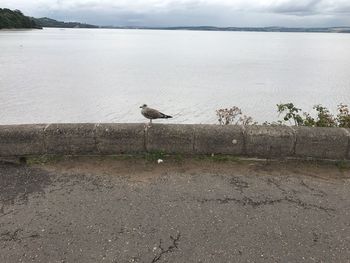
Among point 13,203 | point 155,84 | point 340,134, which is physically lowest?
point 155,84

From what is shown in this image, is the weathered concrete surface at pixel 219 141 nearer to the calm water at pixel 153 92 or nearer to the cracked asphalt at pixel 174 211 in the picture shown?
the cracked asphalt at pixel 174 211

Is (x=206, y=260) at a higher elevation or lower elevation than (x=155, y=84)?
higher

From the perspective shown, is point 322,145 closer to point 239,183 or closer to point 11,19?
point 239,183

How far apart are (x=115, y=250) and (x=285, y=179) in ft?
8.28

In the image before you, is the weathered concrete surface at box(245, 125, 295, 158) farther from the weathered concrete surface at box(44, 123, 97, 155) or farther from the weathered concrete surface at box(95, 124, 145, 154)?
the weathered concrete surface at box(44, 123, 97, 155)

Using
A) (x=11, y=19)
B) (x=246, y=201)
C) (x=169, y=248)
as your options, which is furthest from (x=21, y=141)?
(x=11, y=19)

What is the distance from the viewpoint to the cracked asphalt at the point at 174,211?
11.1 feet

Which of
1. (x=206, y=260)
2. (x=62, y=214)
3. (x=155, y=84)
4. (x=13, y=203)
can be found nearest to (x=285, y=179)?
(x=206, y=260)

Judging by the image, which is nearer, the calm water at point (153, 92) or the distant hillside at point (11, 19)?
the calm water at point (153, 92)

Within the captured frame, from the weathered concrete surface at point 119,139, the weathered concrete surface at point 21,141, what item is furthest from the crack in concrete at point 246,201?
the weathered concrete surface at point 21,141

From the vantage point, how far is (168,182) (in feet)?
15.4

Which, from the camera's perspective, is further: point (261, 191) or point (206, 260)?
point (261, 191)

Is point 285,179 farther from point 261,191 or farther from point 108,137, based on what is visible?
point 108,137

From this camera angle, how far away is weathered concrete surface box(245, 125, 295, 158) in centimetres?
541
